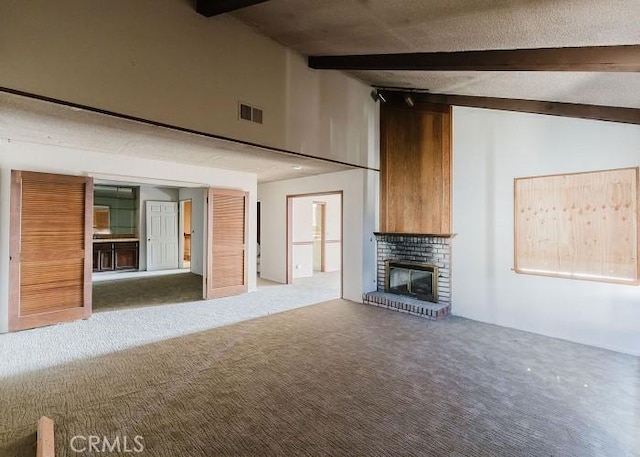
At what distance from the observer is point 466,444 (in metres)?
2.04

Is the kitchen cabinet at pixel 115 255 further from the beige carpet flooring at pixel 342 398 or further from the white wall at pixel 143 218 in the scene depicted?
the beige carpet flooring at pixel 342 398

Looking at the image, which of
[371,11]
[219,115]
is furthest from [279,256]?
[371,11]

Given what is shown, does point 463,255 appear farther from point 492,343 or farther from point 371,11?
point 371,11

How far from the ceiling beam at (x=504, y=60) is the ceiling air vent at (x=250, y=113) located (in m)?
1.20

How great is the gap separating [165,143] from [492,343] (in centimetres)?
457

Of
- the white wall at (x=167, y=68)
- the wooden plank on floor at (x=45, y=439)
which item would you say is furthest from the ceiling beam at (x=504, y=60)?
the wooden plank on floor at (x=45, y=439)

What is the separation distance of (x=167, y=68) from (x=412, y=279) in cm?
445

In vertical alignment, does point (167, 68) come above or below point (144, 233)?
above

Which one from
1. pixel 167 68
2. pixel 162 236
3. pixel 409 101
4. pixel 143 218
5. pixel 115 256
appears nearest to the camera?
pixel 167 68

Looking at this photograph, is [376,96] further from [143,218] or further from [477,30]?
[143,218]

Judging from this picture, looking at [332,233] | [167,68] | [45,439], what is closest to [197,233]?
[332,233]

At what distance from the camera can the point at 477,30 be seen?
294 cm

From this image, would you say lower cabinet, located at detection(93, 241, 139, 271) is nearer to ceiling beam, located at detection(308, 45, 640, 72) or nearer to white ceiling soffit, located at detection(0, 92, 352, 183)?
white ceiling soffit, located at detection(0, 92, 352, 183)

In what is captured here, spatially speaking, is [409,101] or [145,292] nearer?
[409,101]
